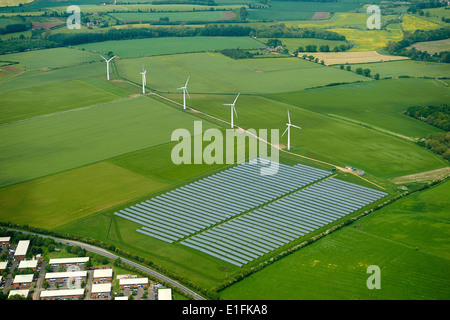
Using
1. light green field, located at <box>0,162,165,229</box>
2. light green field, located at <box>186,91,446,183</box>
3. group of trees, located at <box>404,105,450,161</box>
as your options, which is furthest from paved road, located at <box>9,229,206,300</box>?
group of trees, located at <box>404,105,450,161</box>

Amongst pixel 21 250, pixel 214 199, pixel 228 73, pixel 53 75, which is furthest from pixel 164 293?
pixel 53 75

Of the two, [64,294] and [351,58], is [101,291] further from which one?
[351,58]

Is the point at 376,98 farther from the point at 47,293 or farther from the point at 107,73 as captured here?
the point at 47,293

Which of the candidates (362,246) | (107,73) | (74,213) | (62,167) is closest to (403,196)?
(362,246)

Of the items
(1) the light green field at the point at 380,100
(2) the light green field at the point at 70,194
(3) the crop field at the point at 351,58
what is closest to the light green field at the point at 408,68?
(3) the crop field at the point at 351,58

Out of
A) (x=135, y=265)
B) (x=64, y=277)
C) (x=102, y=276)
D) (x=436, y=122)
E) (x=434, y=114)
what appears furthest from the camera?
(x=434, y=114)

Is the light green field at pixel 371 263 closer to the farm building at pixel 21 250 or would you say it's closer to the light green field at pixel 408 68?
the farm building at pixel 21 250
